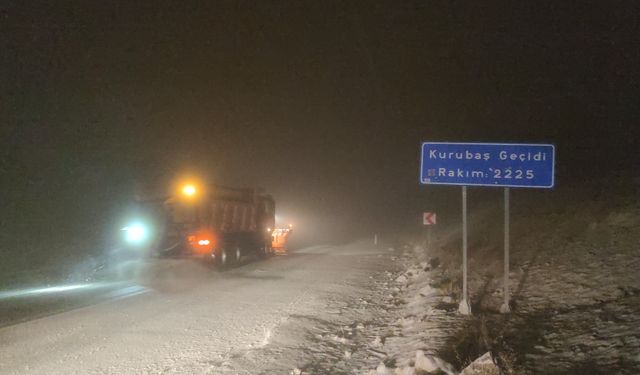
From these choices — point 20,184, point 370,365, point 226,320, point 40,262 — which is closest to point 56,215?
point 20,184

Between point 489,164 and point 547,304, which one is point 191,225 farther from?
point 547,304

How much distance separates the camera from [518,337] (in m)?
7.20

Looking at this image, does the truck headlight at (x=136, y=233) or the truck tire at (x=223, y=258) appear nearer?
the truck headlight at (x=136, y=233)

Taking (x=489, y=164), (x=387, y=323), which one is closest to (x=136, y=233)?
(x=387, y=323)

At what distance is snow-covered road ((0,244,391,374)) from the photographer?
6992 mm

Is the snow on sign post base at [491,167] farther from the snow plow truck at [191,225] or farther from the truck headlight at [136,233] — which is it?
the truck headlight at [136,233]

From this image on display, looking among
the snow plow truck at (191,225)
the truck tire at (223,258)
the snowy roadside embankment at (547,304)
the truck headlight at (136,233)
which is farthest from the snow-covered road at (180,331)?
the truck tire at (223,258)

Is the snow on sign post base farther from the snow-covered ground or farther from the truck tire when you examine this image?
the truck tire

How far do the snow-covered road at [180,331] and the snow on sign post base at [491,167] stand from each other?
334 centimetres

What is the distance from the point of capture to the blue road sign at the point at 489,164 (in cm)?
879

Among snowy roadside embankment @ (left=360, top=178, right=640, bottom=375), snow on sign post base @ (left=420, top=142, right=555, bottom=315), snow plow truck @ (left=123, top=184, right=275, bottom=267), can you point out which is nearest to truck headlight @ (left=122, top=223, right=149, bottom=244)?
snow plow truck @ (left=123, top=184, right=275, bottom=267)

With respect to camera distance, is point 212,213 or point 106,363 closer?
point 106,363

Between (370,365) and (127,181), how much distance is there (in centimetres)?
4011

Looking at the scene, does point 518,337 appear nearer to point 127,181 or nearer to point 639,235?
point 639,235
